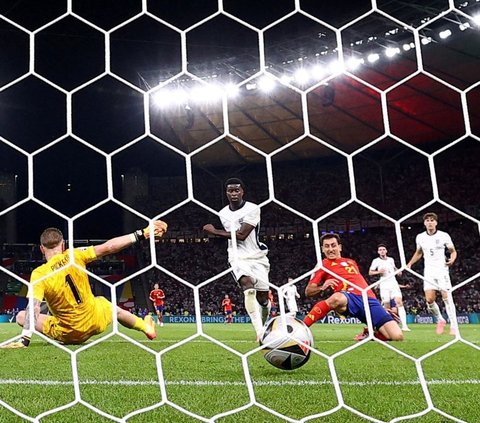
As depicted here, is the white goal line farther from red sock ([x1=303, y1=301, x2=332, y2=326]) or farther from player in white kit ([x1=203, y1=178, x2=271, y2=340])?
player in white kit ([x1=203, y1=178, x2=271, y2=340])

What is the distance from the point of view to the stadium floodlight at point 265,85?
1596 cm

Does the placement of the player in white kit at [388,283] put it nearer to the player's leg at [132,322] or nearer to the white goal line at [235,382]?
the player's leg at [132,322]

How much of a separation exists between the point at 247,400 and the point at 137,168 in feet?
64.2

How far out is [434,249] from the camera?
6.04m

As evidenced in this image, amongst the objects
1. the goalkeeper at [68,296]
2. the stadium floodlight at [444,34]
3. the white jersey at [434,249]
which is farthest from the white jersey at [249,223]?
the stadium floodlight at [444,34]

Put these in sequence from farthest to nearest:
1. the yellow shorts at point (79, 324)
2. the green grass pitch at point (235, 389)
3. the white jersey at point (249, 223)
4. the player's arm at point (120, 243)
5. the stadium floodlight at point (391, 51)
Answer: the stadium floodlight at point (391, 51) → the white jersey at point (249, 223) → the yellow shorts at point (79, 324) → the player's arm at point (120, 243) → the green grass pitch at point (235, 389)

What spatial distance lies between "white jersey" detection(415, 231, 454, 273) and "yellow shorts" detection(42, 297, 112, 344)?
12.1 feet

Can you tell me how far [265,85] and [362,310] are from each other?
13.7 m

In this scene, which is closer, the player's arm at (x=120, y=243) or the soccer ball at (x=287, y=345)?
the soccer ball at (x=287, y=345)

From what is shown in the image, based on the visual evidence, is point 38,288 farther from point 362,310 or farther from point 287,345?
point 362,310

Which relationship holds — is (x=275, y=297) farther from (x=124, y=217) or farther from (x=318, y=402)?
(x=318, y=402)

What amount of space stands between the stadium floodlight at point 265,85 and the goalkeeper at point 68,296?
13.1 metres

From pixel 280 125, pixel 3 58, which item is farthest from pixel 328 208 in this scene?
pixel 3 58

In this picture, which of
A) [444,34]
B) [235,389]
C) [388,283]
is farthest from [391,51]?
[235,389]
